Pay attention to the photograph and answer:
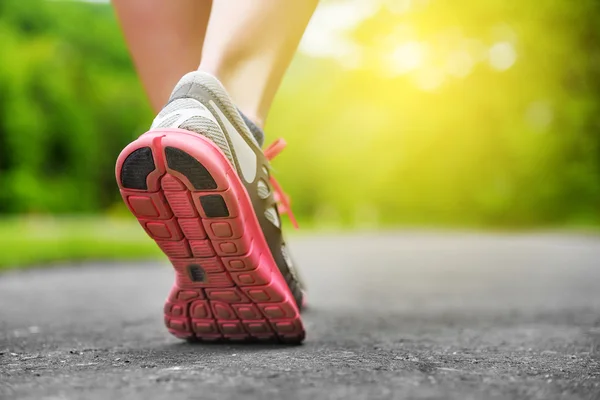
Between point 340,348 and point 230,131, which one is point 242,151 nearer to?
point 230,131

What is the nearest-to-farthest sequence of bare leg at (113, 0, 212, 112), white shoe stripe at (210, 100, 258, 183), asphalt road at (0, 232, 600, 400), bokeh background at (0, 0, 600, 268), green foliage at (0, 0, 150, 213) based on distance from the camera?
asphalt road at (0, 232, 600, 400) < white shoe stripe at (210, 100, 258, 183) < bare leg at (113, 0, 212, 112) < bokeh background at (0, 0, 600, 268) < green foliage at (0, 0, 150, 213)

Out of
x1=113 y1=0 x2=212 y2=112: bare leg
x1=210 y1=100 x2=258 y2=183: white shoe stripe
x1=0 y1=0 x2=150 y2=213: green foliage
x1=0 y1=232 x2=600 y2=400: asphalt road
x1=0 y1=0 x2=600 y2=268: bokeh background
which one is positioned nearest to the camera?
x1=0 y1=232 x2=600 y2=400: asphalt road

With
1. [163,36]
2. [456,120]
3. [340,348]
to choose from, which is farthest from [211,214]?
[456,120]

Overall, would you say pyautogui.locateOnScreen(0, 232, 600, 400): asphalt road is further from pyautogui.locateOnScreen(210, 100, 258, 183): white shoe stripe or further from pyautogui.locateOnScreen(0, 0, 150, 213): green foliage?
pyautogui.locateOnScreen(0, 0, 150, 213): green foliage

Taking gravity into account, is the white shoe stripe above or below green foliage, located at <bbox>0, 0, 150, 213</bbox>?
below

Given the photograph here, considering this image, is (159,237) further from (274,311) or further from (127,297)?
(127,297)

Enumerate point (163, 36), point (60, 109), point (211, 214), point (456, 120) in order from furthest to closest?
point (60, 109), point (456, 120), point (163, 36), point (211, 214)

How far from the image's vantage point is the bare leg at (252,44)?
1215 millimetres

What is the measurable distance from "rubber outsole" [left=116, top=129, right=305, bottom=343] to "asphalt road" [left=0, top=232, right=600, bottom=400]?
5cm

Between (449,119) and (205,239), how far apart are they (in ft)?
43.1

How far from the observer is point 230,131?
3.77 ft

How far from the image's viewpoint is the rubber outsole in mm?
1012

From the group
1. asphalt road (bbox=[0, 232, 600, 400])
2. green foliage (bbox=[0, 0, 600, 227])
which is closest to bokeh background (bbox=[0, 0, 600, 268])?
green foliage (bbox=[0, 0, 600, 227])

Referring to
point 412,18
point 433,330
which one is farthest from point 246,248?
point 412,18
